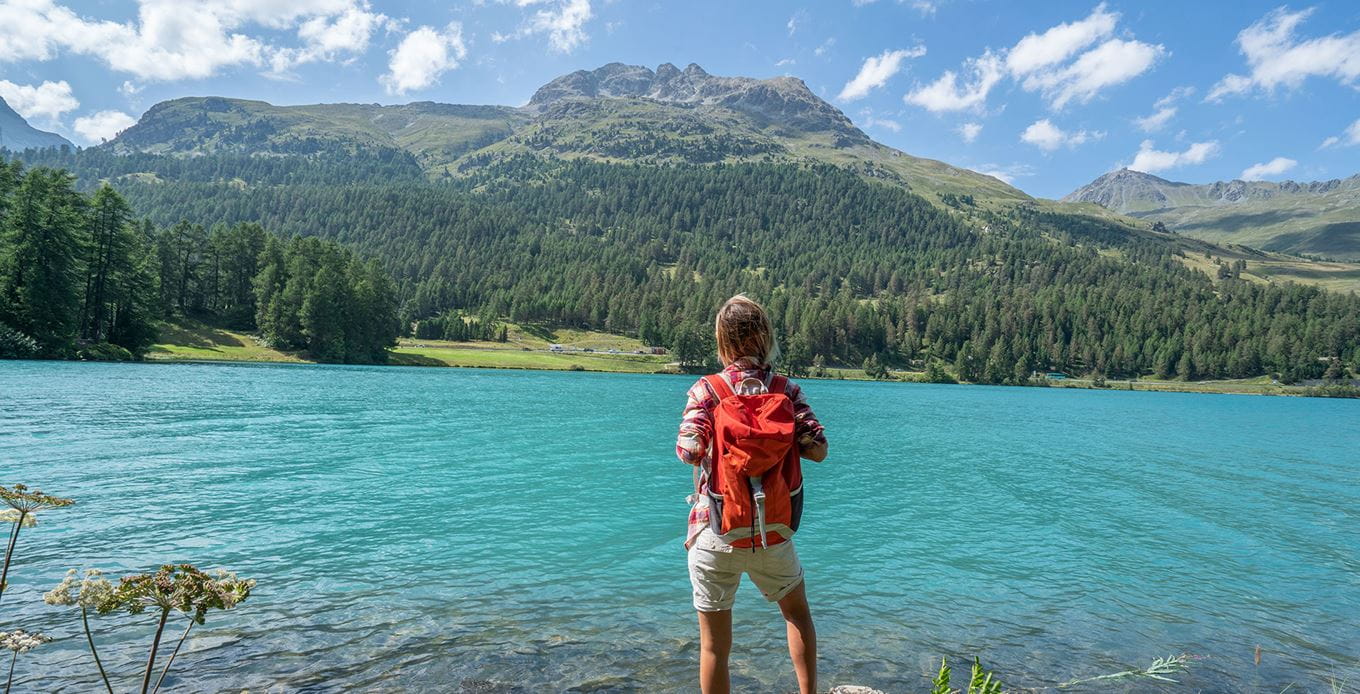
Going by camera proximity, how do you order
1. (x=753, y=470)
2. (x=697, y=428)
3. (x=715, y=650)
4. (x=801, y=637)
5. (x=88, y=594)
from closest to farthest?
1. (x=88, y=594)
2. (x=753, y=470)
3. (x=697, y=428)
4. (x=715, y=650)
5. (x=801, y=637)

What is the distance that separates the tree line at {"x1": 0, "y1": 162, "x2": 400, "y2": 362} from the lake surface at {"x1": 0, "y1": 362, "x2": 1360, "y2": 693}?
4351 cm

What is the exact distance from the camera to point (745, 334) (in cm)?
573

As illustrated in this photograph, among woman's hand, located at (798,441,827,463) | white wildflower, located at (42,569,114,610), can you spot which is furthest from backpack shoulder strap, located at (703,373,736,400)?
white wildflower, located at (42,569,114,610)

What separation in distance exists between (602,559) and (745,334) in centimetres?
1058

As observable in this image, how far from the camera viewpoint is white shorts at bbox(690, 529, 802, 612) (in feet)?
18.0

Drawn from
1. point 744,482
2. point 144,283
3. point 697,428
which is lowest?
point 744,482

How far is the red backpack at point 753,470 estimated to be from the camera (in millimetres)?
5191

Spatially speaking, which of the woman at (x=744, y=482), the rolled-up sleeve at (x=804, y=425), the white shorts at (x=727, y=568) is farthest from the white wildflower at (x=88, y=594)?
the rolled-up sleeve at (x=804, y=425)

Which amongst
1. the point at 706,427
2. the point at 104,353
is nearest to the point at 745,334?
the point at 706,427

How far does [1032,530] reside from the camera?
67.1ft

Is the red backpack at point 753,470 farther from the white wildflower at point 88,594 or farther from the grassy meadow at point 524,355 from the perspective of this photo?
the grassy meadow at point 524,355

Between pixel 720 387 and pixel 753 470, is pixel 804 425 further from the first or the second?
pixel 720 387

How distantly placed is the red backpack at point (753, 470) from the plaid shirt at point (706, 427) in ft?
0.28

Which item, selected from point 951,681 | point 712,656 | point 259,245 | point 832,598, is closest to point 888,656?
point 951,681
